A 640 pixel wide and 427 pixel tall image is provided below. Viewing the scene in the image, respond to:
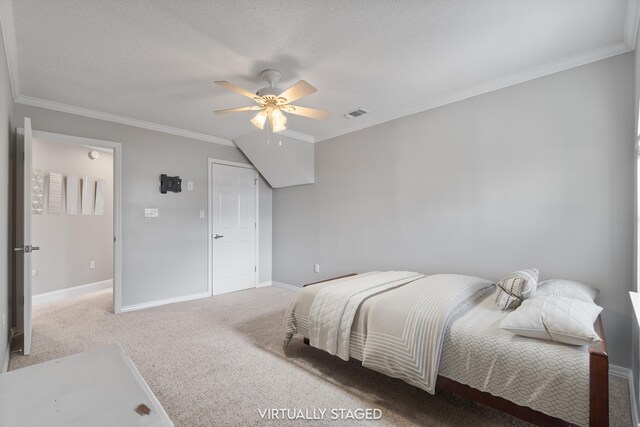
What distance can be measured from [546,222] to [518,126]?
0.88 meters

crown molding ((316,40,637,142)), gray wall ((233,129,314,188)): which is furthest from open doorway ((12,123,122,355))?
crown molding ((316,40,637,142))

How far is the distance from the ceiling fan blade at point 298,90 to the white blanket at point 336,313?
62.0 inches

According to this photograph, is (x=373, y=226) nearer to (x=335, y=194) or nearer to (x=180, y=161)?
(x=335, y=194)

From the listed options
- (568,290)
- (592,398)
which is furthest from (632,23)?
(592,398)

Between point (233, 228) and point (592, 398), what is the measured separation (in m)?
4.39

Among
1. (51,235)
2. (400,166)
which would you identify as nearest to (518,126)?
(400,166)

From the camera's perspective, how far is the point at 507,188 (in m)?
2.82

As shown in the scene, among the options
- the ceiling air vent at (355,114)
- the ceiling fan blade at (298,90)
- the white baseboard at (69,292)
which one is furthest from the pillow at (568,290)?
the white baseboard at (69,292)

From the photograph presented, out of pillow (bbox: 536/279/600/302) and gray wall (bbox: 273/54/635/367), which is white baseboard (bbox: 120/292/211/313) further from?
pillow (bbox: 536/279/600/302)

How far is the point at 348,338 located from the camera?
2203mm

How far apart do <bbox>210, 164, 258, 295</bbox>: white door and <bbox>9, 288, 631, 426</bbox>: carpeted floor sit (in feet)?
3.36

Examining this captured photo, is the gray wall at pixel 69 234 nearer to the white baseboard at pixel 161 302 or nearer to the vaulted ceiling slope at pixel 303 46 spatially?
the white baseboard at pixel 161 302

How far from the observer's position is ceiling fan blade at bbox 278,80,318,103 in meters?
2.25

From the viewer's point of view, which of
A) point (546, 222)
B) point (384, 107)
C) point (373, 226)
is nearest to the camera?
point (546, 222)
